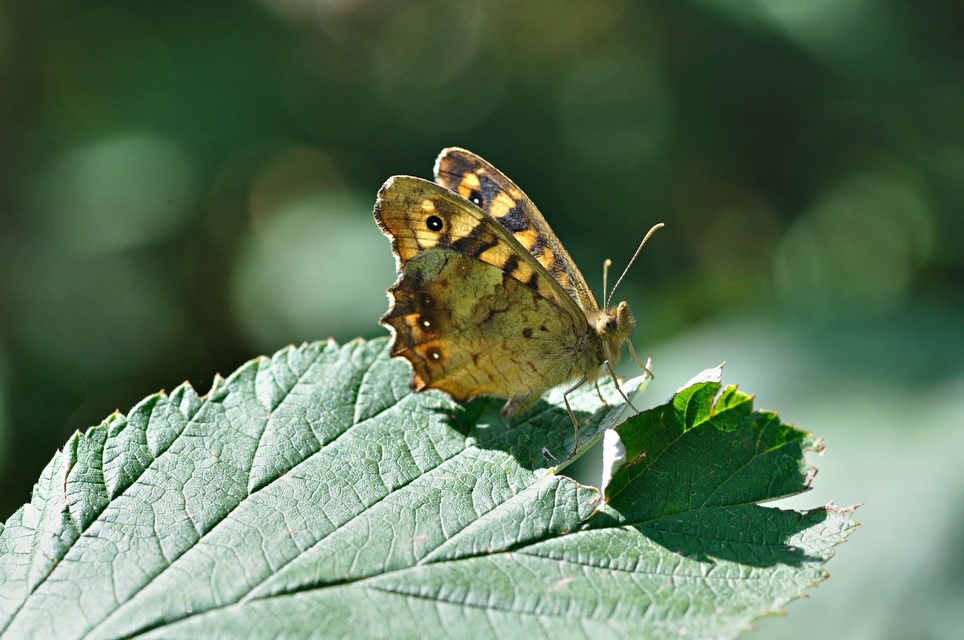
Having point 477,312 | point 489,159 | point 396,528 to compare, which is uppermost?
point 489,159

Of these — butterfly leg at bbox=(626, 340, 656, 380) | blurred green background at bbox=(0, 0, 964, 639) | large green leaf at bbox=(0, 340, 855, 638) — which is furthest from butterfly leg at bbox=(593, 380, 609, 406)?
blurred green background at bbox=(0, 0, 964, 639)

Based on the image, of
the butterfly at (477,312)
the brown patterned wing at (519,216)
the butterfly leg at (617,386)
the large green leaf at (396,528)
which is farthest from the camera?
the brown patterned wing at (519,216)

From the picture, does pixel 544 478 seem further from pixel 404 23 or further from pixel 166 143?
pixel 404 23

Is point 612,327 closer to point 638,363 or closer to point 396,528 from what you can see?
point 638,363

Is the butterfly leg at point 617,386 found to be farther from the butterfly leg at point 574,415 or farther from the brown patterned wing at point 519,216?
the brown patterned wing at point 519,216

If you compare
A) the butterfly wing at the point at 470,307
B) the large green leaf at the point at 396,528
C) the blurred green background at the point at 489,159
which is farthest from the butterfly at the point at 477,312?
the blurred green background at the point at 489,159

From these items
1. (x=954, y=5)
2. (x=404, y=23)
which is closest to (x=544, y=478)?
(x=954, y=5)

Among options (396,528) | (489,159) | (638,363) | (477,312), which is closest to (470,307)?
(477,312)

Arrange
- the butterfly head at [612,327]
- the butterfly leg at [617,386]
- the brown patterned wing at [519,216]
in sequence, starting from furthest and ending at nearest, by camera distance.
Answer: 1. the brown patterned wing at [519,216]
2. the butterfly head at [612,327]
3. the butterfly leg at [617,386]
